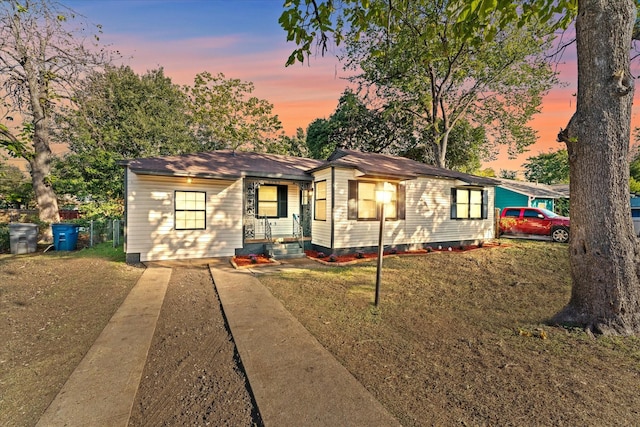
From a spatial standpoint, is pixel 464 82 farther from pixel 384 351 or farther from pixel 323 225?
pixel 384 351

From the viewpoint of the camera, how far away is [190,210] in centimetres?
927

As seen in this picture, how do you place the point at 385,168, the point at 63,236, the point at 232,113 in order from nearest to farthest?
the point at 385,168 < the point at 63,236 < the point at 232,113

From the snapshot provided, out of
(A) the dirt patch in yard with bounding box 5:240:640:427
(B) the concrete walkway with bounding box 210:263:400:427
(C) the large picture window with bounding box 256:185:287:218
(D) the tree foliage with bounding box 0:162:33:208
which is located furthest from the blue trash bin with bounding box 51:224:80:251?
(B) the concrete walkway with bounding box 210:263:400:427

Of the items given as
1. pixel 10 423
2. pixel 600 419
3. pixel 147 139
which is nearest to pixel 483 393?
pixel 600 419

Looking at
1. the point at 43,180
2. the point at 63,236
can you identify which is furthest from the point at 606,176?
the point at 43,180

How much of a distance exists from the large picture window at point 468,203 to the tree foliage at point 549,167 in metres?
33.5

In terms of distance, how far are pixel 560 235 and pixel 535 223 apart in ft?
4.15

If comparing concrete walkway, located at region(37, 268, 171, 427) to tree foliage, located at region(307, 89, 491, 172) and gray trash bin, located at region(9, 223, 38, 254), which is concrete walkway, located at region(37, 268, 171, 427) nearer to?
gray trash bin, located at region(9, 223, 38, 254)

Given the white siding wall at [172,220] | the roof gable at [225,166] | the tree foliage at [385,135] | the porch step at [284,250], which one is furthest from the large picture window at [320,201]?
the tree foliage at [385,135]

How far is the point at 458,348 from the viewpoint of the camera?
342cm

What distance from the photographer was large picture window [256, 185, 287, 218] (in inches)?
450

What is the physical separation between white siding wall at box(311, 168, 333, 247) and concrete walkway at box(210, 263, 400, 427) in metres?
5.45

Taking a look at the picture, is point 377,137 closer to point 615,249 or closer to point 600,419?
point 615,249

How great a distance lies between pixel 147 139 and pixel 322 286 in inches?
1011
